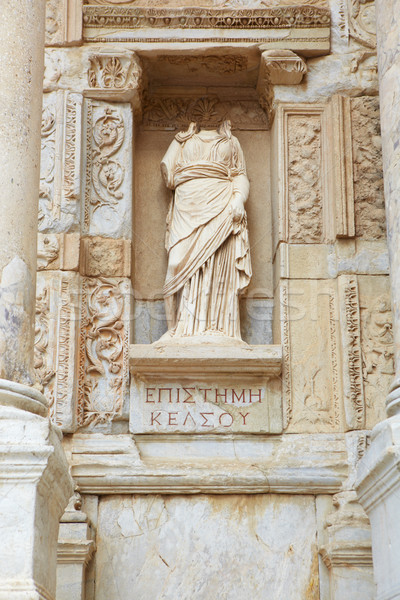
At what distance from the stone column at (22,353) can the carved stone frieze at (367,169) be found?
2.95 metres

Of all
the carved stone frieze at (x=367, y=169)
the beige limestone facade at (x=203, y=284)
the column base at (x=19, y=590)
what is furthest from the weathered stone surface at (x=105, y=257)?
the column base at (x=19, y=590)

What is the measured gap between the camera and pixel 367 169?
8.86 meters

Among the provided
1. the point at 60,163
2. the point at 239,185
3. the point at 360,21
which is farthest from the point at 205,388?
the point at 360,21

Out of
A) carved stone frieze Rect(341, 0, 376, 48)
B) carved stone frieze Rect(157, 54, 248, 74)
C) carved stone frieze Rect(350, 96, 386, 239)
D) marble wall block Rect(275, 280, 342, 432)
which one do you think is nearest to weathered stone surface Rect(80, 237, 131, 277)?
marble wall block Rect(275, 280, 342, 432)

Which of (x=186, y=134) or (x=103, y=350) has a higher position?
(x=186, y=134)

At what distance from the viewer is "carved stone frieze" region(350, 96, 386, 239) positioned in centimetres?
867

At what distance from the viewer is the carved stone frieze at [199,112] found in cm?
963

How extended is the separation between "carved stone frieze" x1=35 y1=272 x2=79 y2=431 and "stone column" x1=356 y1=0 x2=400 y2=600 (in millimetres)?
2580

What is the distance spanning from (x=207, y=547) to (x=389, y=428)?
243cm

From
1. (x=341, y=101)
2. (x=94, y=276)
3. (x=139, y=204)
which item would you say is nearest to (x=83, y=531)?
(x=94, y=276)

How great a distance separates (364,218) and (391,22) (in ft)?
5.99

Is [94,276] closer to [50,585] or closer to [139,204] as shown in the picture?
[139,204]

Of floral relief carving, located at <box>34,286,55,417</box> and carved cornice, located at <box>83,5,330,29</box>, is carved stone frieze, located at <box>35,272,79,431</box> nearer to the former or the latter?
floral relief carving, located at <box>34,286,55,417</box>

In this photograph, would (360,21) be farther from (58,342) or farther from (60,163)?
(58,342)
